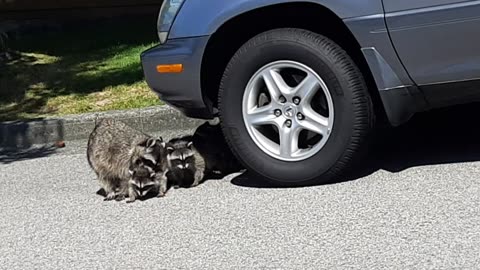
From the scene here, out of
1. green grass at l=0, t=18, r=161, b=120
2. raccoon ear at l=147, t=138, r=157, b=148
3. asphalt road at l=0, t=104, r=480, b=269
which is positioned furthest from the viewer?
green grass at l=0, t=18, r=161, b=120

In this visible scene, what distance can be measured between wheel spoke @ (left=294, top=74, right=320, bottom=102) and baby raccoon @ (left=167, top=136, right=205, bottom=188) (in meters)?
0.90

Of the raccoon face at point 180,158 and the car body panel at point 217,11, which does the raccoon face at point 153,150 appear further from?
the car body panel at point 217,11

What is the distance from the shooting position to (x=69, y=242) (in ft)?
18.0

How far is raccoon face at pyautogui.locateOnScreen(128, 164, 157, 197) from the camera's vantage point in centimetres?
617

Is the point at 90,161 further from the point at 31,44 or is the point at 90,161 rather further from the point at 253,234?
the point at 31,44

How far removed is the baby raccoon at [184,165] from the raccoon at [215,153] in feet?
0.21

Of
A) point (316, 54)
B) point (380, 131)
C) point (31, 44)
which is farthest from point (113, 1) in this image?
point (316, 54)

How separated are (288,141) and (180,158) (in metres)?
0.79

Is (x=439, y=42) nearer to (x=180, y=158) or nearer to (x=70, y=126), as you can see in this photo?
(x=180, y=158)

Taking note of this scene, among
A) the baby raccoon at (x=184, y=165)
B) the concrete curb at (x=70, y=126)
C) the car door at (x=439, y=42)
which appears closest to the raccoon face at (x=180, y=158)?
the baby raccoon at (x=184, y=165)

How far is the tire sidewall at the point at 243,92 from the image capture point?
5758mm

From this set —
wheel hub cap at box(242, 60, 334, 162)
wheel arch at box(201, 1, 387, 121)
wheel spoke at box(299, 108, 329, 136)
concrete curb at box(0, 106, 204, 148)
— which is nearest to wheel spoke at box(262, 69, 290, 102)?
wheel hub cap at box(242, 60, 334, 162)

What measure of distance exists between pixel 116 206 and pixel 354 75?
169cm

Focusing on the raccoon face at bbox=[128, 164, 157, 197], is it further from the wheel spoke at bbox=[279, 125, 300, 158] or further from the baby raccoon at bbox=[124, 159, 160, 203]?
the wheel spoke at bbox=[279, 125, 300, 158]
